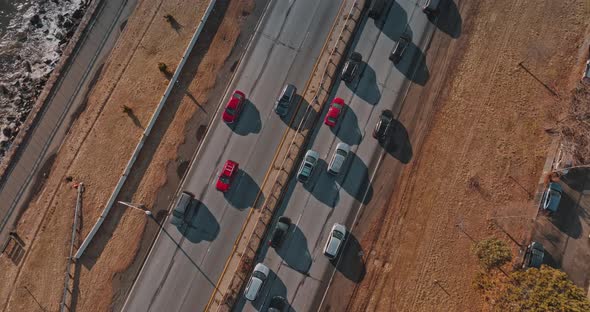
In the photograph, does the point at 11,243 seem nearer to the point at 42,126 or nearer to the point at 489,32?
the point at 42,126

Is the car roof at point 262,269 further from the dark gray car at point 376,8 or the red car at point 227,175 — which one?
the dark gray car at point 376,8

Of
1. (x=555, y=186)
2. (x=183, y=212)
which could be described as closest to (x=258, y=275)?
(x=183, y=212)

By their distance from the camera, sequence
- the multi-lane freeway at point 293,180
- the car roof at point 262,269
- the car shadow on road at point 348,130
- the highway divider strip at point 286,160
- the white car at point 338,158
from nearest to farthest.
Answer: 1. the car roof at point 262,269
2. the highway divider strip at point 286,160
3. the multi-lane freeway at point 293,180
4. the white car at point 338,158
5. the car shadow on road at point 348,130

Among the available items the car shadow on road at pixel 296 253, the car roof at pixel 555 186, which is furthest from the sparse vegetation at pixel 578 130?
the car shadow on road at pixel 296 253

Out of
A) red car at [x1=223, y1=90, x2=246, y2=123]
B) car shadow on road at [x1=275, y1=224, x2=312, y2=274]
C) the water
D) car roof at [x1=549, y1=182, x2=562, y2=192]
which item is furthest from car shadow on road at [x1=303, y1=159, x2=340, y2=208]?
the water

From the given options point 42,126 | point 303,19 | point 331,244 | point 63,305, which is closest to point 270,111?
point 303,19
